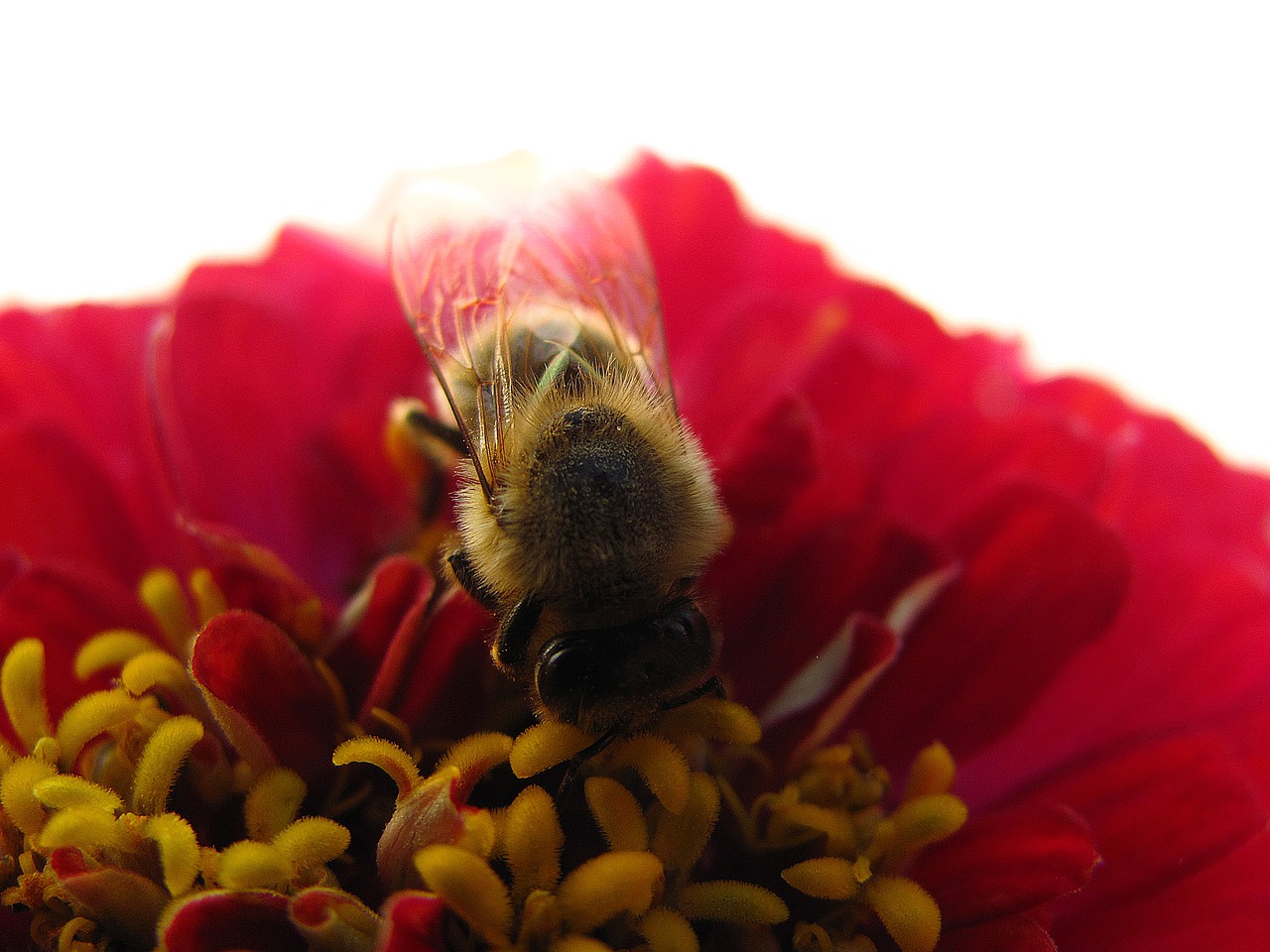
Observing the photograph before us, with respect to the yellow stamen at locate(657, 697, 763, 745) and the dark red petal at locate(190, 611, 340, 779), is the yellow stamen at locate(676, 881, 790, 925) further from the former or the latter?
the dark red petal at locate(190, 611, 340, 779)

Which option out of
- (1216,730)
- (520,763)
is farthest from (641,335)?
(1216,730)

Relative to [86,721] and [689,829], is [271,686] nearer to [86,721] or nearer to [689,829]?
[86,721]

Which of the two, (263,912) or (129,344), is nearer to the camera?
(263,912)

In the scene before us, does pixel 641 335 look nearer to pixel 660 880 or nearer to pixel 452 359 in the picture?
pixel 452 359

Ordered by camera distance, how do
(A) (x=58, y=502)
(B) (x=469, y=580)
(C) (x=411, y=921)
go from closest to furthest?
(C) (x=411, y=921) < (B) (x=469, y=580) < (A) (x=58, y=502)

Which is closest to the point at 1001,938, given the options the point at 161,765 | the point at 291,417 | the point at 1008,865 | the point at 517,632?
the point at 1008,865

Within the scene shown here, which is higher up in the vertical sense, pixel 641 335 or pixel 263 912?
pixel 641 335

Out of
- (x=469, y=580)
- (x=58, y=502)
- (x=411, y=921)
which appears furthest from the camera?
(x=58, y=502)

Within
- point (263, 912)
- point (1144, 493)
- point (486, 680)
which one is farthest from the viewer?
point (1144, 493)
